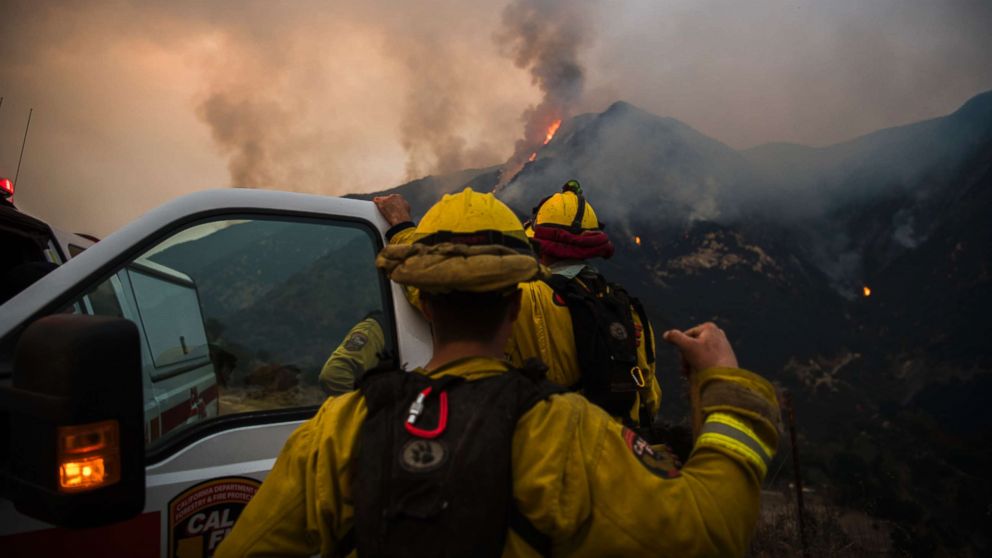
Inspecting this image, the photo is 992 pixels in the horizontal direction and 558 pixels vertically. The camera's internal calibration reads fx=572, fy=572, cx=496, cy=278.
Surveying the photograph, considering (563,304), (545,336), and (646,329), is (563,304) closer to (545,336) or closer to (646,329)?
(545,336)

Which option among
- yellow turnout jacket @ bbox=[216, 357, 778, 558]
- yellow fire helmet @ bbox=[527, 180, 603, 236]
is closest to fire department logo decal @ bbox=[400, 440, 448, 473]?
yellow turnout jacket @ bbox=[216, 357, 778, 558]

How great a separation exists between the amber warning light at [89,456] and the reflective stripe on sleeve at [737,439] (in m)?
1.14

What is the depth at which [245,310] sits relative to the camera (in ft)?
6.30

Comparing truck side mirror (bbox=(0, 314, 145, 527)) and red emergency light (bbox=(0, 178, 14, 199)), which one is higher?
red emergency light (bbox=(0, 178, 14, 199))

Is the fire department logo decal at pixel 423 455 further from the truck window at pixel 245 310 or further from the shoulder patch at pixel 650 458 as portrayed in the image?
Result: the truck window at pixel 245 310

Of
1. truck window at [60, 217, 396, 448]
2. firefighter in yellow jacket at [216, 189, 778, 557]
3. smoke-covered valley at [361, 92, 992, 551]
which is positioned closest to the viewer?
firefighter in yellow jacket at [216, 189, 778, 557]

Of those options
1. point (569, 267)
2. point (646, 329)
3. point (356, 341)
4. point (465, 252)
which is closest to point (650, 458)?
point (465, 252)

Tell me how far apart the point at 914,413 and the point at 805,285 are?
2000 centimetres

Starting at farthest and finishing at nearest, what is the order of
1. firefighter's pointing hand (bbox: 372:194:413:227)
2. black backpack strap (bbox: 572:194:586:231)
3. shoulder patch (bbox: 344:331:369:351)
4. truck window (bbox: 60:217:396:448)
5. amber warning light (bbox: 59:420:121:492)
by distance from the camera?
black backpack strap (bbox: 572:194:586:231)
firefighter's pointing hand (bbox: 372:194:413:227)
shoulder patch (bbox: 344:331:369:351)
truck window (bbox: 60:217:396:448)
amber warning light (bbox: 59:420:121:492)

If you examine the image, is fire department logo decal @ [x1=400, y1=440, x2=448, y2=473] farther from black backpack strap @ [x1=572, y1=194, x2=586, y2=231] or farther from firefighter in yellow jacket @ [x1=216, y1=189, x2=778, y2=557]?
black backpack strap @ [x1=572, y1=194, x2=586, y2=231]

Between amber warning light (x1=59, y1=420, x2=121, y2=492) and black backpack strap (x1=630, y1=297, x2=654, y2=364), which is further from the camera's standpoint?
black backpack strap (x1=630, y1=297, x2=654, y2=364)

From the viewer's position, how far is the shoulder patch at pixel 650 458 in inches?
40.8

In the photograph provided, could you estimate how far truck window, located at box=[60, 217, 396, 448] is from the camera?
1.84 metres

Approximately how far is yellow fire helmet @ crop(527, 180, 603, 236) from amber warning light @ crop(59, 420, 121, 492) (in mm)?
2018
